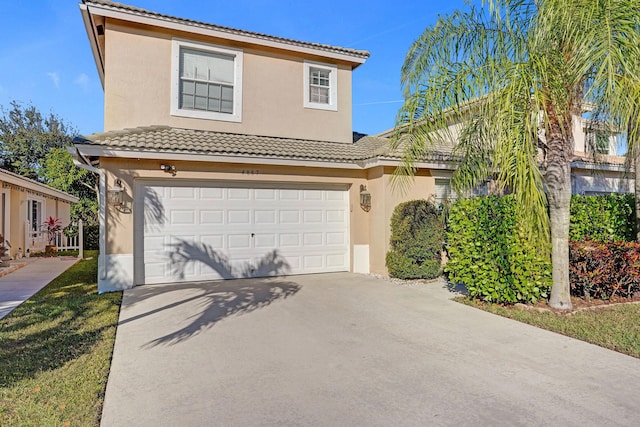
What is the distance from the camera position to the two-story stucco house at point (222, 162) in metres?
9.32

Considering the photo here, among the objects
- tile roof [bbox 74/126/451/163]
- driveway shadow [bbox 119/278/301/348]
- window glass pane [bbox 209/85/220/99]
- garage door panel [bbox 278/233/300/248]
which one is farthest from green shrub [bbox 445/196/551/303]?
window glass pane [bbox 209/85/220/99]

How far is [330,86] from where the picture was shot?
507 inches

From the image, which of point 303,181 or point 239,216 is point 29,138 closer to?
point 239,216

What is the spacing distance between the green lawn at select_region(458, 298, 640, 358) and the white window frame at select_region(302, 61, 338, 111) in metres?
7.69

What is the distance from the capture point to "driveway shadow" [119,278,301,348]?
20.7 ft

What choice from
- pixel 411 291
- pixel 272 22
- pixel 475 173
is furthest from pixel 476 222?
pixel 272 22

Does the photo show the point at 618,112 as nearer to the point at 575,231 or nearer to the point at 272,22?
the point at 575,231

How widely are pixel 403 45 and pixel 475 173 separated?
10.5 feet

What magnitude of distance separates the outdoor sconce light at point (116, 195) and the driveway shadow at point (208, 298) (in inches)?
79.7

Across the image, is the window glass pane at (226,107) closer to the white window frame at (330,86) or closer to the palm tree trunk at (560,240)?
the white window frame at (330,86)

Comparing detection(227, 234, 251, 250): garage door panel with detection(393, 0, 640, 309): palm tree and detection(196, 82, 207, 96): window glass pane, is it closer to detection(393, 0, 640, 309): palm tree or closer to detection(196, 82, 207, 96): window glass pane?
detection(196, 82, 207, 96): window glass pane

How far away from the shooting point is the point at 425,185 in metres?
11.3

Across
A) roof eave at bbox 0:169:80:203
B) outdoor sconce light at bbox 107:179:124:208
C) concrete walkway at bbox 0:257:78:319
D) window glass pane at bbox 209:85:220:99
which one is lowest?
concrete walkway at bbox 0:257:78:319

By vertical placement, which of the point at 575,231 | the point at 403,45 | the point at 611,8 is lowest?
the point at 575,231
